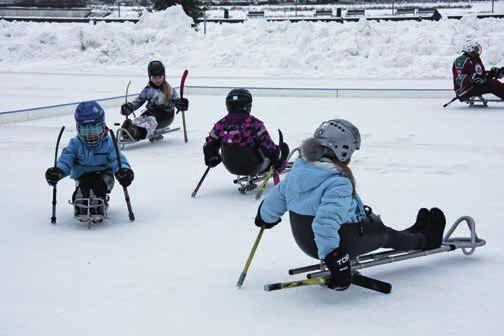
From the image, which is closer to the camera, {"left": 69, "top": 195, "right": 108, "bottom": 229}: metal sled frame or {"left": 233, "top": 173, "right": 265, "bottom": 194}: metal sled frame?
{"left": 69, "top": 195, "right": 108, "bottom": 229}: metal sled frame

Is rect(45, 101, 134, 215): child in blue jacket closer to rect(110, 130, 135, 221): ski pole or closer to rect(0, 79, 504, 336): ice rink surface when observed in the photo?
rect(110, 130, 135, 221): ski pole

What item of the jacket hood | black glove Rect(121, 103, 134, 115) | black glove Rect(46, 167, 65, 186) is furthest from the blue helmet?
black glove Rect(121, 103, 134, 115)

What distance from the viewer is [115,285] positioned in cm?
419

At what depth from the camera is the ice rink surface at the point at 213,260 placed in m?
3.64

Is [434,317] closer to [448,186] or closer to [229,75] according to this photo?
[448,186]

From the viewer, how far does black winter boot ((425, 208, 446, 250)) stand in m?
4.26

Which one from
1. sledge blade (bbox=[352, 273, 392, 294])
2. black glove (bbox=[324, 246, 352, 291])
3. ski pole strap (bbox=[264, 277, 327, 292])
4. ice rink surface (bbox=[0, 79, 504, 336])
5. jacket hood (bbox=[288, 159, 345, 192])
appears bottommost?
ice rink surface (bbox=[0, 79, 504, 336])

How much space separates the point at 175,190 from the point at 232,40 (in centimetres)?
1780

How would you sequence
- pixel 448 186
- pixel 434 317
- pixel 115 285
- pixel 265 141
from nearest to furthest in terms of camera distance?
pixel 434 317 → pixel 115 285 → pixel 265 141 → pixel 448 186

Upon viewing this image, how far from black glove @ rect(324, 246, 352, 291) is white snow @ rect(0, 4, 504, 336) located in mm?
165

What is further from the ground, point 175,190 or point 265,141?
point 265,141

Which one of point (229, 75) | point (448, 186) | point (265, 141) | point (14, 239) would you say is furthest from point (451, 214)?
point (229, 75)

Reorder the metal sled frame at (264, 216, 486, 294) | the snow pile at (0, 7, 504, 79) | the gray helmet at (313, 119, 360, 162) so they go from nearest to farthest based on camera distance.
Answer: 1. the gray helmet at (313, 119, 360, 162)
2. the metal sled frame at (264, 216, 486, 294)
3. the snow pile at (0, 7, 504, 79)

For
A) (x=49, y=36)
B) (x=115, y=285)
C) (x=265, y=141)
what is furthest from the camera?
(x=49, y=36)
